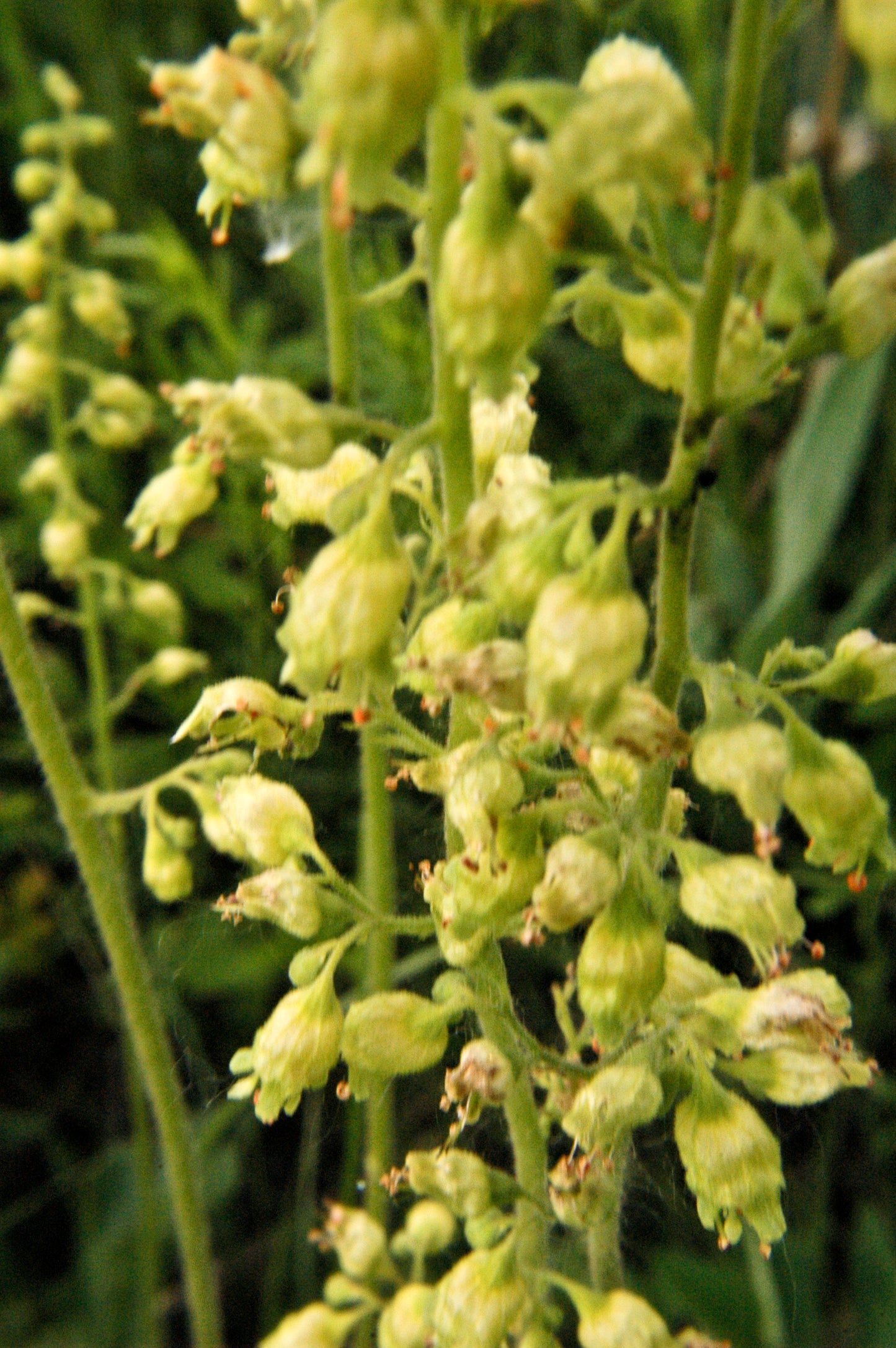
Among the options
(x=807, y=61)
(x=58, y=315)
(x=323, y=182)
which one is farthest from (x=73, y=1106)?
(x=807, y=61)

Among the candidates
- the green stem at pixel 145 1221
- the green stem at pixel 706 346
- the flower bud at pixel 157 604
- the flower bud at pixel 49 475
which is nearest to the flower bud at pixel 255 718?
the green stem at pixel 706 346

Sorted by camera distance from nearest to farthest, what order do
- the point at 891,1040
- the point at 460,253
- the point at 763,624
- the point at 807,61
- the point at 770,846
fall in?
1. the point at 460,253
2. the point at 770,846
3. the point at 763,624
4. the point at 891,1040
5. the point at 807,61

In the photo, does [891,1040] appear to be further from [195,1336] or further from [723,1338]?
[195,1336]

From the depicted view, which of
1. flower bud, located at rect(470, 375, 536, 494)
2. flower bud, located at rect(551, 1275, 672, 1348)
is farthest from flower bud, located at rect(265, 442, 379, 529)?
flower bud, located at rect(551, 1275, 672, 1348)

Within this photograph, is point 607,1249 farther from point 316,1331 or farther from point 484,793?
point 484,793

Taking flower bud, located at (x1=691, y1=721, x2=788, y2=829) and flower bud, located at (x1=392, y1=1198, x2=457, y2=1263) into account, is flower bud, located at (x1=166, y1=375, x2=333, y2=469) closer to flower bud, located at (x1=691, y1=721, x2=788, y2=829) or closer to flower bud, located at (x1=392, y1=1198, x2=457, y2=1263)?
flower bud, located at (x1=691, y1=721, x2=788, y2=829)
